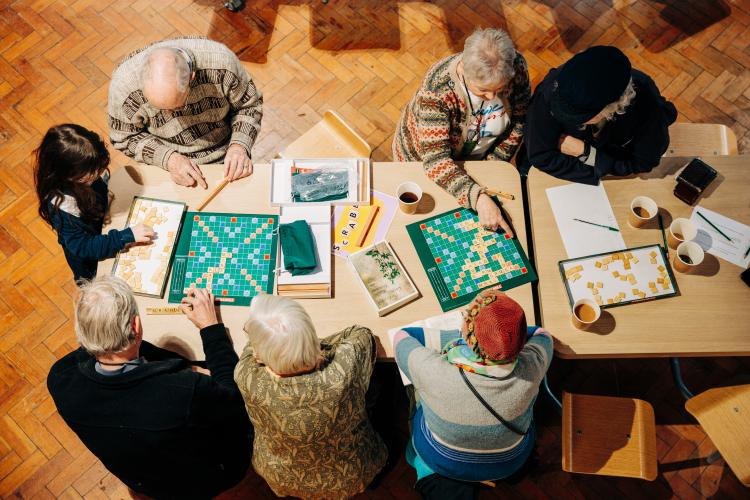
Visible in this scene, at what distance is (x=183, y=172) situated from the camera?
7.80 ft

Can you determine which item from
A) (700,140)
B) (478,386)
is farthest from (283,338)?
(700,140)

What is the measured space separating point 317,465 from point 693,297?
5.52ft

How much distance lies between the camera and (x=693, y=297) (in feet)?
7.06

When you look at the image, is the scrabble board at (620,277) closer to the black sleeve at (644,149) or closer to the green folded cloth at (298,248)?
the black sleeve at (644,149)

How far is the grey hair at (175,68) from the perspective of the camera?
7.36ft

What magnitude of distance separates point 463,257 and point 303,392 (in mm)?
935

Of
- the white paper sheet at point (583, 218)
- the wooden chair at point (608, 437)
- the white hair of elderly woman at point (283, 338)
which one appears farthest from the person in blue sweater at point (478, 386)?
the white paper sheet at point (583, 218)

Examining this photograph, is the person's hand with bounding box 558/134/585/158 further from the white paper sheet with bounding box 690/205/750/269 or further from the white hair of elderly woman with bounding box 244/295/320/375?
the white hair of elderly woman with bounding box 244/295/320/375

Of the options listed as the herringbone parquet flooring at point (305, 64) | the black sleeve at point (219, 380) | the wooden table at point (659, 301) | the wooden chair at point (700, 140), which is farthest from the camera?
the herringbone parquet flooring at point (305, 64)

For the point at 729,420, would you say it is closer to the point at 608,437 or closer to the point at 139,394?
the point at 608,437

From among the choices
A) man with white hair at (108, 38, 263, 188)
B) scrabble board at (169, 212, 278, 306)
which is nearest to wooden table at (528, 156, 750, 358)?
scrabble board at (169, 212, 278, 306)

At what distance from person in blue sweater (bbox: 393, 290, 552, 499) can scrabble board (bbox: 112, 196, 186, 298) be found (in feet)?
3.43

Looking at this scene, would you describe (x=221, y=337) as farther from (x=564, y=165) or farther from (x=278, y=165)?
(x=564, y=165)

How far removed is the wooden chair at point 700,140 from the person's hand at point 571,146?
68 cm
